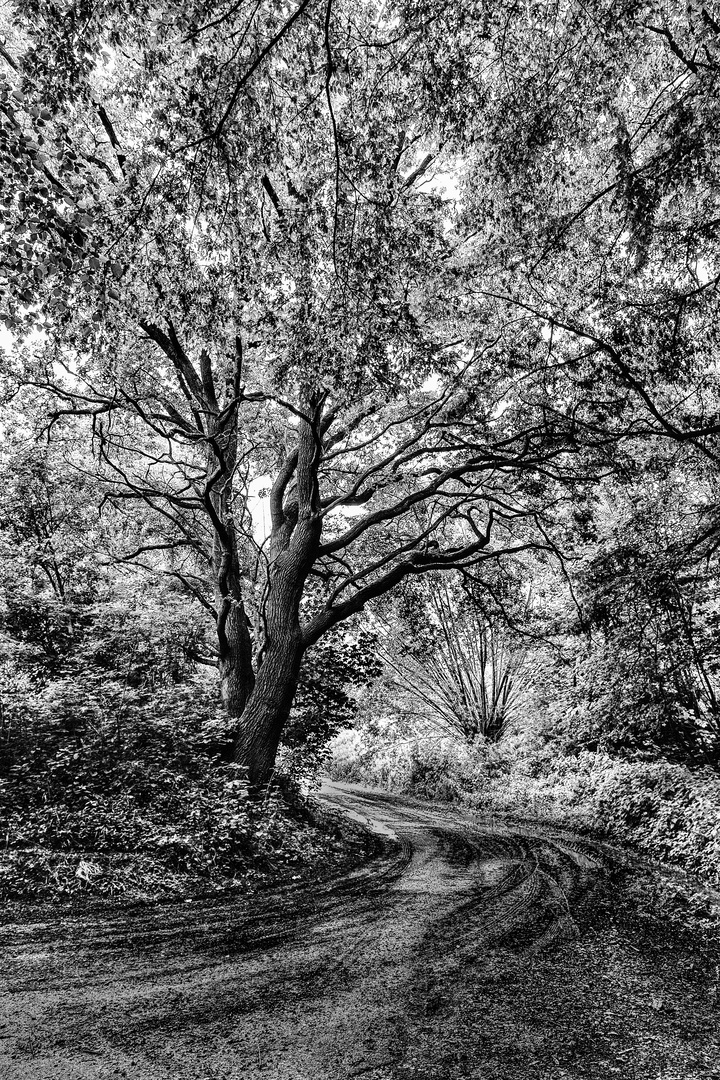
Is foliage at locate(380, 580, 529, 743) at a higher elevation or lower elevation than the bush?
higher

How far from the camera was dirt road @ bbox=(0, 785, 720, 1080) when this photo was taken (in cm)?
246

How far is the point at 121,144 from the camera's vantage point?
6789mm

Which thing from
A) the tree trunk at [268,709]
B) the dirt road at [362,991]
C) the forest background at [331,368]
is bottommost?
the dirt road at [362,991]

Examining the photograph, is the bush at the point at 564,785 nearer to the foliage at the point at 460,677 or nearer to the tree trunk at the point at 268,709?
the foliage at the point at 460,677

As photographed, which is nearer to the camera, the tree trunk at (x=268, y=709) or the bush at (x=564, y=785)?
the bush at (x=564, y=785)

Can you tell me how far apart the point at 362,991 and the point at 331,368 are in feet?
15.0

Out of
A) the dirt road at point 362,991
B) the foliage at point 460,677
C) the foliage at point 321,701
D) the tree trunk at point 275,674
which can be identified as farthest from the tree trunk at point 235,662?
the foliage at point 460,677

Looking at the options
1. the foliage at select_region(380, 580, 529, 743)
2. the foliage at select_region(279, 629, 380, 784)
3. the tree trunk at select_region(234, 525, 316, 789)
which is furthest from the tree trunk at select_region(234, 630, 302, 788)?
the foliage at select_region(380, 580, 529, 743)

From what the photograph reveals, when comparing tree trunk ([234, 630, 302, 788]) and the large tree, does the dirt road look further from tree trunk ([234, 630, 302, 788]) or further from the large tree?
the large tree

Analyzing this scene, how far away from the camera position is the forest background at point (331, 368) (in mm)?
4184

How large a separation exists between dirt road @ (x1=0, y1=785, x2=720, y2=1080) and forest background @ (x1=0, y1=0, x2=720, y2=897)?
1351 millimetres

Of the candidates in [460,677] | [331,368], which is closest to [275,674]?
[331,368]

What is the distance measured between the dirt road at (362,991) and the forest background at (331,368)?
135 centimetres

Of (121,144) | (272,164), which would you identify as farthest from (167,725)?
(121,144)
